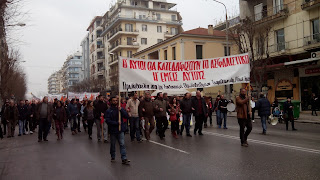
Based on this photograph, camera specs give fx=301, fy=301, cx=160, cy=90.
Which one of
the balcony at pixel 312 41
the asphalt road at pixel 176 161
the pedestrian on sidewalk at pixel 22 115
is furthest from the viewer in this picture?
the balcony at pixel 312 41

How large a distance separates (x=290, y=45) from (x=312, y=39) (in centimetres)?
211

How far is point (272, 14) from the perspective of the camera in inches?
1019

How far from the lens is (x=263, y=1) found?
27469 mm

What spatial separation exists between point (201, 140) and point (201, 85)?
7.02ft

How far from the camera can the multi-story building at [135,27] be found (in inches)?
2386

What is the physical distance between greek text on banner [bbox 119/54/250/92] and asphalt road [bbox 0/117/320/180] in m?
2.24

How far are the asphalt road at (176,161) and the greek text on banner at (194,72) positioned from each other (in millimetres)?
2236

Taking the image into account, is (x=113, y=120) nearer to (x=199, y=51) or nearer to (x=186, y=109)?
(x=186, y=109)

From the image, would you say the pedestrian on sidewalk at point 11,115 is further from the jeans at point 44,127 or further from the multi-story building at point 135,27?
the multi-story building at point 135,27

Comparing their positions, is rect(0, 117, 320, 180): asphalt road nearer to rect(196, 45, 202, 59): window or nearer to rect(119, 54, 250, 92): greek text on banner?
rect(119, 54, 250, 92): greek text on banner

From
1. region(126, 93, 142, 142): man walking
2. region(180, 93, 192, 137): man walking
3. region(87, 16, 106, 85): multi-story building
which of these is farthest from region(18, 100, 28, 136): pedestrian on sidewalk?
region(87, 16, 106, 85): multi-story building

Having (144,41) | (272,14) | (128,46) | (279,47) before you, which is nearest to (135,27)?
(144,41)

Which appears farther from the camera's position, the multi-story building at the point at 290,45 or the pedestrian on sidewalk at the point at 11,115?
the multi-story building at the point at 290,45

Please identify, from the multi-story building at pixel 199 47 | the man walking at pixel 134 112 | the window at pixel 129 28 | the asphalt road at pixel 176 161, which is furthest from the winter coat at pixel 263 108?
the window at pixel 129 28
